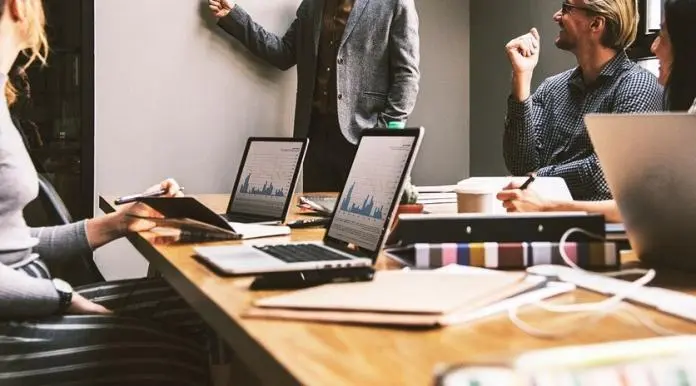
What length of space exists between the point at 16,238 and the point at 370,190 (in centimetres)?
65

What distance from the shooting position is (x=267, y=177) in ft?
6.20

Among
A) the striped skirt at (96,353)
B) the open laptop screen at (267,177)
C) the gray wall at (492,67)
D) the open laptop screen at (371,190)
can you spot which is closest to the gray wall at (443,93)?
the gray wall at (492,67)

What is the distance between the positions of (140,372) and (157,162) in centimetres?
217

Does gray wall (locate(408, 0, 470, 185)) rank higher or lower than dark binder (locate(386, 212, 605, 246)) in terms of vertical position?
higher

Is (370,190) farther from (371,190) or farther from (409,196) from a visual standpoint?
(409,196)

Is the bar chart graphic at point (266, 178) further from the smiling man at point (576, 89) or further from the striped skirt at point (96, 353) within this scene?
the smiling man at point (576, 89)

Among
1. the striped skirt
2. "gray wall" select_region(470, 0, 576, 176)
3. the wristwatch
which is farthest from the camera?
"gray wall" select_region(470, 0, 576, 176)

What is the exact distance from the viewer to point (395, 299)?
76 centimetres

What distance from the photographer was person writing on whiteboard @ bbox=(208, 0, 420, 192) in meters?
3.17

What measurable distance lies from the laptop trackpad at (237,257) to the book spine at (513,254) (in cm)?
21

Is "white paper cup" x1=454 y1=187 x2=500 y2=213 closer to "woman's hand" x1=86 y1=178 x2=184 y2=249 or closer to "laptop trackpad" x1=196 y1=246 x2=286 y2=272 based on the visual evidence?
"laptop trackpad" x1=196 y1=246 x2=286 y2=272

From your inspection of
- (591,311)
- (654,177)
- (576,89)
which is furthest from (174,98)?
(591,311)

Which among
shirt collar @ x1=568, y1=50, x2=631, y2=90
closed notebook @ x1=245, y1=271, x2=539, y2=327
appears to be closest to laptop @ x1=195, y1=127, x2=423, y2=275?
closed notebook @ x1=245, y1=271, x2=539, y2=327

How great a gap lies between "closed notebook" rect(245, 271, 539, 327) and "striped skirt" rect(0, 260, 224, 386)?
47cm
